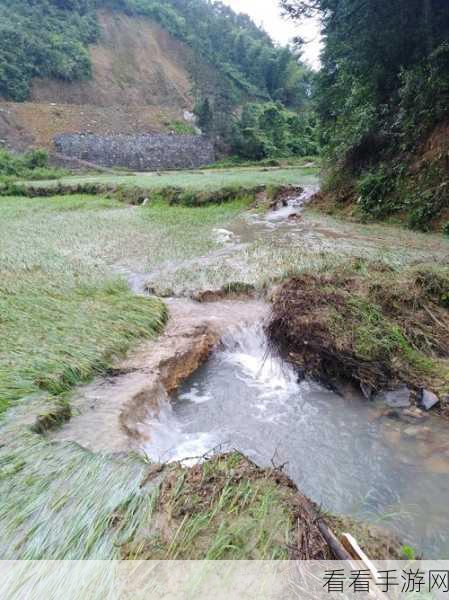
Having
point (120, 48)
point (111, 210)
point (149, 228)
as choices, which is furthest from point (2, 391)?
point (120, 48)

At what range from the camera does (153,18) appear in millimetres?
58094

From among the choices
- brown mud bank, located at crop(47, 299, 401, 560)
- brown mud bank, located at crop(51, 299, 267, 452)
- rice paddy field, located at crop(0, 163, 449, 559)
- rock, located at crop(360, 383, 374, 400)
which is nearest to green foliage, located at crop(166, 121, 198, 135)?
rice paddy field, located at crop(0, 163, 449, 559)

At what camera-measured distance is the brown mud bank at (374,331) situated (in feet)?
14.1

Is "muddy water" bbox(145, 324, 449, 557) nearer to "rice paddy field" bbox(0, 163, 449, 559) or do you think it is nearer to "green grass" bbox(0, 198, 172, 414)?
"rice paddy field" bbox(0, 163, 449, 559)

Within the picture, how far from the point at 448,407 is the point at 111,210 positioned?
13.9 meters

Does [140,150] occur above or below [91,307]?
below

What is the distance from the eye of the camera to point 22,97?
36.0 meters

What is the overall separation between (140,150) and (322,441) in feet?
108

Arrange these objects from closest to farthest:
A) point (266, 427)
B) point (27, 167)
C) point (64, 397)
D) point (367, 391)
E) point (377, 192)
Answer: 1. point (64, 397)
2. point (266, 427)
3. point (367, 391)
4. point (377, 192)
5. point (27, 167)

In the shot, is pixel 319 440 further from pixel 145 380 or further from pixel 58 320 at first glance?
pixel 58 320

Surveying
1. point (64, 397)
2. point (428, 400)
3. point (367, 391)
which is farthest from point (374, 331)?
point (64, 397)

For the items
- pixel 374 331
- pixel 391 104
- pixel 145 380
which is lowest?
pixel 145 380

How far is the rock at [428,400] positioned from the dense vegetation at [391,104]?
21.0ft

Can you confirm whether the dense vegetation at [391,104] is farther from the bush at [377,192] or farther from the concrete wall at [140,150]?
the concrete wall at [140,150]
